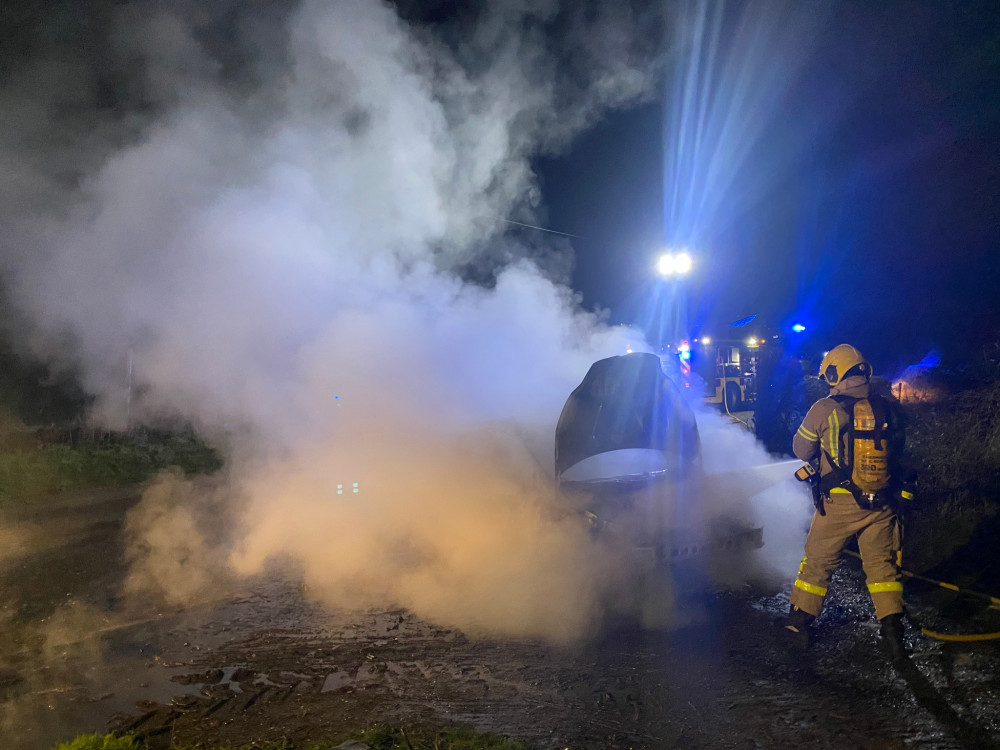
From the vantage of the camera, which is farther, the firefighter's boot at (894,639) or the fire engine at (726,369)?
the fire engine at (726,369)

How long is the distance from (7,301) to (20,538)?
369cm

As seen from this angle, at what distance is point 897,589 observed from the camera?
12.3 ft

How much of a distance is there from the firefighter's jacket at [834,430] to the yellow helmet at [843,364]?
0.05m

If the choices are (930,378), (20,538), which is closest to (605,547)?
(930,378)

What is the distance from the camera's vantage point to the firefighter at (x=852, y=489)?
3.88 m

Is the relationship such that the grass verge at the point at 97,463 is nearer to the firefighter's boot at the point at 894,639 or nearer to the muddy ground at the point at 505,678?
the muddy ground at the point at 505,678

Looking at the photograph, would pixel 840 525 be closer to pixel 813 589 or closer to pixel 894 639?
pixel 813 589

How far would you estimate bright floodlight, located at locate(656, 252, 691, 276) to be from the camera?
12820 mm

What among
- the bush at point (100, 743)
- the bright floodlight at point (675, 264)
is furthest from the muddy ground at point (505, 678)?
the bright floodlight at point (675, 264)

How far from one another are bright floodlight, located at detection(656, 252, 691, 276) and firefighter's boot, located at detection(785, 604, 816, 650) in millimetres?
9802

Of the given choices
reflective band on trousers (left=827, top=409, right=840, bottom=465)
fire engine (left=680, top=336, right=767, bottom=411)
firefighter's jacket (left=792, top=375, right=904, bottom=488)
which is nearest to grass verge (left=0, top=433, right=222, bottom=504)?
fire engine (left=680, top=336, right=767, bottom=411)

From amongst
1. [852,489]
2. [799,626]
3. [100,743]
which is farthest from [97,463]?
[852,489]

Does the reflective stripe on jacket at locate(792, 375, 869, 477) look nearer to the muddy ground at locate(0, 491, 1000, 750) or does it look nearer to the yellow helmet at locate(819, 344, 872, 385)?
the yellow helmet at locate(819, 344, 872, 385)

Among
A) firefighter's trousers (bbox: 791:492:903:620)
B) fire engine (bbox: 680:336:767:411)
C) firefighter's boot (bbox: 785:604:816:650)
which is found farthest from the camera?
fire engine (bbox: 680:336:767:411)
